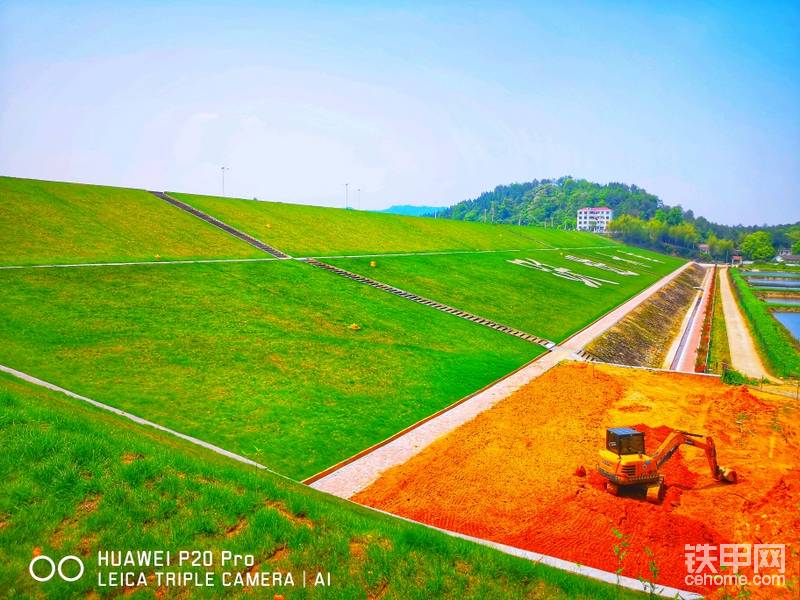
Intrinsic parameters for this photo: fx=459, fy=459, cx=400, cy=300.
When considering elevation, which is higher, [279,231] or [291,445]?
[279,231]

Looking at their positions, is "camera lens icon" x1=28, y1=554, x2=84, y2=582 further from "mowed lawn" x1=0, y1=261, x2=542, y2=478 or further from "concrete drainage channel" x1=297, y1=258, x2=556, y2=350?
"concrete drainage channel" x1=297, y1=258, x2=556, y2=350

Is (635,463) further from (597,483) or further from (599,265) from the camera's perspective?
(599,265)

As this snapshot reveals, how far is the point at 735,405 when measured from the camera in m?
22.4

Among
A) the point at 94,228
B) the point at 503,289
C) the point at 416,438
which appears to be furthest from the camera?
the point at 503,289

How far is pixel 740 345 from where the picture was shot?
42.3 metres

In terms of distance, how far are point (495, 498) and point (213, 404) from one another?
474 inches

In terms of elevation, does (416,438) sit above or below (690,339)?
below

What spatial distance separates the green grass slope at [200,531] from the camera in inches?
310

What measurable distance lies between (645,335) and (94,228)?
5160 centimetres

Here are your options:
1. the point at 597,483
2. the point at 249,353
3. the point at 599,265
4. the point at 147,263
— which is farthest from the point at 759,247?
the point at 147,263

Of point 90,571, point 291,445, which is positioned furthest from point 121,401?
point 90,571

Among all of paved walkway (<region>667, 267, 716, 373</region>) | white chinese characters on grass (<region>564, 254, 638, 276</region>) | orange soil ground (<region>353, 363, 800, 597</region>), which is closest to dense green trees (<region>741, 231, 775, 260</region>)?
white chinese characters on grass (<region>564, 254, 638, 276</region>)

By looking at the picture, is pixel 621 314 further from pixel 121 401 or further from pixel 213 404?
pixel 121 401

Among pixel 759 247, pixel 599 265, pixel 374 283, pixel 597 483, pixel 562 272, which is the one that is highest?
pixel 759 247
